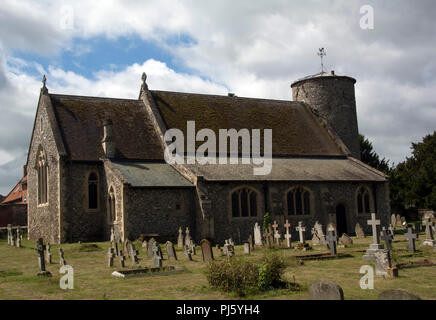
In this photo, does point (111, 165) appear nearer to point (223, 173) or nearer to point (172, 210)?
point (172, 210)

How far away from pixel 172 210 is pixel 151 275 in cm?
1183

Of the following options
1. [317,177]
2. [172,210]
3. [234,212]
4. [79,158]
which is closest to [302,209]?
[317,177]

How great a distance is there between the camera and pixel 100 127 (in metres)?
29.4

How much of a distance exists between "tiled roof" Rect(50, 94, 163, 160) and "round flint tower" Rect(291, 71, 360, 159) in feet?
47.1

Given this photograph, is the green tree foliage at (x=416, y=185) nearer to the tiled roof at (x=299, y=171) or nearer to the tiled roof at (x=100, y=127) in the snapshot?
the tiled roof at (x=299, y=171)

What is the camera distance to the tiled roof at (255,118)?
31.9m

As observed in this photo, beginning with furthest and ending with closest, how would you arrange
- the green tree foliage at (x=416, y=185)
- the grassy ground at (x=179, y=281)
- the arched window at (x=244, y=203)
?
the green tree foliage at (x=416, y=185) → the arched window at (x=244, y=203) → the grassy ground at (x=179, y=281)

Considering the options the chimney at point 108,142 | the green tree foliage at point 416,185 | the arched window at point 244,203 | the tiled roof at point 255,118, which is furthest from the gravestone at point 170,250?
the green tree foliage at point 416,185

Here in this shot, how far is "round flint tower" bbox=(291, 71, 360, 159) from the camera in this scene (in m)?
36.8

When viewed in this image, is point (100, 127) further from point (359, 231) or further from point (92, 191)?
point (359, 231)

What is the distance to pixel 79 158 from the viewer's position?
A: 2708 centimetres

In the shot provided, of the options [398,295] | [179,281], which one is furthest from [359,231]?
[398,295]

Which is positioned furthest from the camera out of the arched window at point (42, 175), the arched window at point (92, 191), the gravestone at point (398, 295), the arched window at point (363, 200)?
the arched window at point (363, 200)

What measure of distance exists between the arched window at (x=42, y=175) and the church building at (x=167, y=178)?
77 mm
